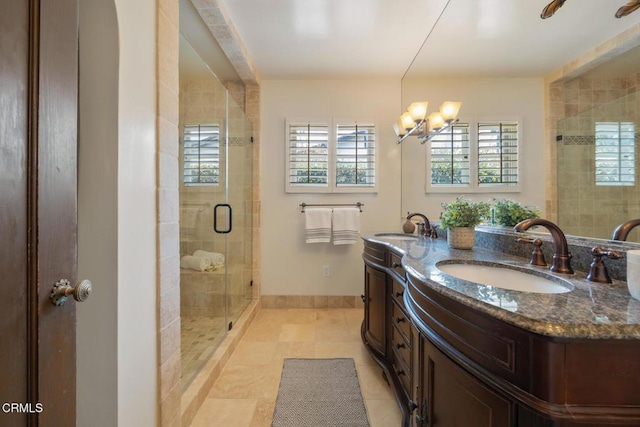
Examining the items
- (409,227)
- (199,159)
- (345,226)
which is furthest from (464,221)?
(199,159)

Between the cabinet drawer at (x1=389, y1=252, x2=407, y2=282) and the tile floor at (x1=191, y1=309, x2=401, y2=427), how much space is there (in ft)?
2.41

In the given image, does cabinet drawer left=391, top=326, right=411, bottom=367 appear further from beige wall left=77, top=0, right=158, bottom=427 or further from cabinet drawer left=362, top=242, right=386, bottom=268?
beige wall left=77, top=0, right=158, bottom=427

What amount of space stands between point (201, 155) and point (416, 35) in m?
1.99

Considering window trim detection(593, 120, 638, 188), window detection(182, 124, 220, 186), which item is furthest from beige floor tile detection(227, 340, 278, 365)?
window trim detection(593, 120, 638, 188)

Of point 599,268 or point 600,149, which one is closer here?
point 599,268

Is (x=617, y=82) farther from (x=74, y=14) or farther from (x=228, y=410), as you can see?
(x=228, y=410)

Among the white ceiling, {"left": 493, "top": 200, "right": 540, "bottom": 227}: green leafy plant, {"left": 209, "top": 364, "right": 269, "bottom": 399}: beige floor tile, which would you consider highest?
the white ceiling

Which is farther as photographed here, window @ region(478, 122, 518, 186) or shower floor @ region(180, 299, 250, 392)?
shower floor @ region(180, 299, 250, 392)

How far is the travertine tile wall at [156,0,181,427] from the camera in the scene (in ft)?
3.41

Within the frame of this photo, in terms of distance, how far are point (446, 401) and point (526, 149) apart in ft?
3.97

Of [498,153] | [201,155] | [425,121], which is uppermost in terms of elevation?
[425,121]

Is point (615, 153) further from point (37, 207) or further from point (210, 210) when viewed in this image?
point (210, 210)

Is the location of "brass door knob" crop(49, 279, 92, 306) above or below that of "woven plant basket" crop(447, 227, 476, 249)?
below

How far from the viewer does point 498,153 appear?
1.55 meters
